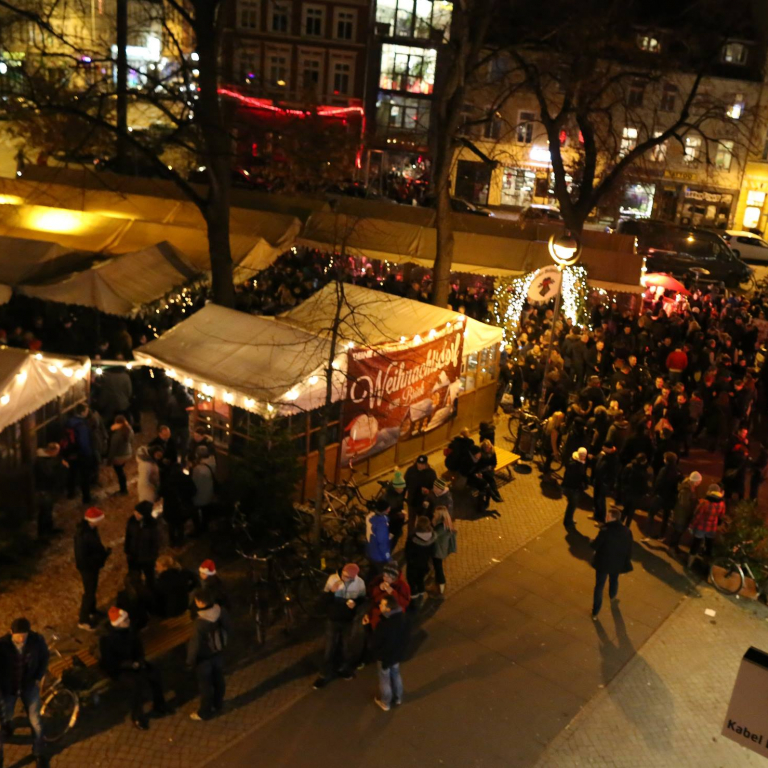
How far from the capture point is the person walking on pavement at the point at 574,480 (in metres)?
11.1

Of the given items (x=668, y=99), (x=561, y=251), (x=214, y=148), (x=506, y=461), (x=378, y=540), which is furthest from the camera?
(x=668, y=99)

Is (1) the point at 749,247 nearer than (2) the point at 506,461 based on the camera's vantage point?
No

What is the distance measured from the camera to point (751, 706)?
425 centimetres

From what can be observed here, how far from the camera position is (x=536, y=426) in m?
13.8

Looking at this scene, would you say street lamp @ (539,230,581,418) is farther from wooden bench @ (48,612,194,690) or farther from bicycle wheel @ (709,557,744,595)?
wooden bench @ (48,612,194,690)

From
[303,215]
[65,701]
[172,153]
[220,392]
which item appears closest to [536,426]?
[220,392]

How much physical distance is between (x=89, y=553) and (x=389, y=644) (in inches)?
124

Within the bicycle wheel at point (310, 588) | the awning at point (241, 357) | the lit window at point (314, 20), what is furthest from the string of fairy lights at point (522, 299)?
the lit window at point (314, 20)

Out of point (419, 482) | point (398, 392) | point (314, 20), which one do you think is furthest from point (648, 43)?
point (419, 482)

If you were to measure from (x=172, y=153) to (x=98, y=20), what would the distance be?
44.2ft

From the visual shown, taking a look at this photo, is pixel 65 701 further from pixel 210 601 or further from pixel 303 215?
pixel 303 215

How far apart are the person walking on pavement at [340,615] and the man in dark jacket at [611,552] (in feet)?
10.1

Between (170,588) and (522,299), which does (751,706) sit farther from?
(522,299)

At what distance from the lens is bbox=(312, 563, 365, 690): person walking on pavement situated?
730cm
